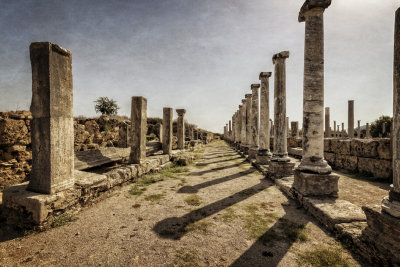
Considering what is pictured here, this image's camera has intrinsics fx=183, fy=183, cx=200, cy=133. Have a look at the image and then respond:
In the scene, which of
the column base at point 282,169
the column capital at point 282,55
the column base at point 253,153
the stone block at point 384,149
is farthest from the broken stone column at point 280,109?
the column base at point 253,153

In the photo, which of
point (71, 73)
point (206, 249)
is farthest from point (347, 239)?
point (71, 73)

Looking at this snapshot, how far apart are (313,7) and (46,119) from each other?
21.7 feet

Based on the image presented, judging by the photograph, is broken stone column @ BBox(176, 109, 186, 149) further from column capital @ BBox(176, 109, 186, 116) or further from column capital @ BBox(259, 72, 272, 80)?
column capital @ BBox(259, 72, 272, 80)

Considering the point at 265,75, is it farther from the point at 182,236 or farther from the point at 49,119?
the point at 49,119

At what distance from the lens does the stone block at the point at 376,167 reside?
6215mm

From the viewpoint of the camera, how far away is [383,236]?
90.8 inches

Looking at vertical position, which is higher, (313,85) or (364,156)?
(313,85)

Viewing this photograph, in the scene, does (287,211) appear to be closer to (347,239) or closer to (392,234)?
(347,239)

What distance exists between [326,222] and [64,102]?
17.2 feet

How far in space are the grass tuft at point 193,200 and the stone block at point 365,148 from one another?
22.4ft

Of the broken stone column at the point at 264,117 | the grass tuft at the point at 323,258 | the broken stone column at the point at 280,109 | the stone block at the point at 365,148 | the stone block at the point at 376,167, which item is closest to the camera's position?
the grass tuft at the point at 323,258

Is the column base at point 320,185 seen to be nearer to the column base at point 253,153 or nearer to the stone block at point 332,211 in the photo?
the stone block at point 332,211

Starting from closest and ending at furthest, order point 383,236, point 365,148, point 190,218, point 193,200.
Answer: point 383,236 < point 190,218 < point 193,200 < point 365,148

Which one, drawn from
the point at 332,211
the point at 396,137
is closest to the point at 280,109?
the point at 332,211
